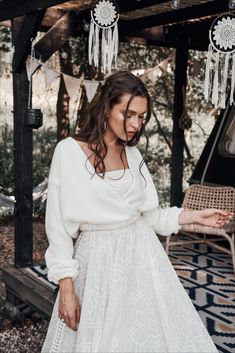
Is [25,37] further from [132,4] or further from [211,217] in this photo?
[211,217]

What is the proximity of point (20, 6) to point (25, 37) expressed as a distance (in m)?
0.23

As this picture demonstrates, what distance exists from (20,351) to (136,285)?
7.19 feet

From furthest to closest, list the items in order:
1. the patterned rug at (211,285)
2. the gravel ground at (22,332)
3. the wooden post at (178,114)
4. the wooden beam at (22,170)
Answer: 1. the wooden post at (178,114)
2. the wooden beam at (22,170)
3. the gravel ground at (22,332)
4. the patterned rug at (211,285)

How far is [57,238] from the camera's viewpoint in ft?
5.75

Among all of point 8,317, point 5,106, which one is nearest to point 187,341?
point 8,317

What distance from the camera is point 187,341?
1800 millimetres

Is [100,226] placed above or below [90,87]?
below

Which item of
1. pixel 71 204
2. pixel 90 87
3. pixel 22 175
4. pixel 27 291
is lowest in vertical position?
pixel 27 291

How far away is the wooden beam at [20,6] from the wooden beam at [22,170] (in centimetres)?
10

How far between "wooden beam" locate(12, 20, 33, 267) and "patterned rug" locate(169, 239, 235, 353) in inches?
57.7

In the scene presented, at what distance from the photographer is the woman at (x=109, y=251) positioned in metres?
1.74

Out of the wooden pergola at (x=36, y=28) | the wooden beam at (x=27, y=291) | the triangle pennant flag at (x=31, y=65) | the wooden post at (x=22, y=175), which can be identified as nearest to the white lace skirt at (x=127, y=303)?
the wooden beam at (x=27, y=291)

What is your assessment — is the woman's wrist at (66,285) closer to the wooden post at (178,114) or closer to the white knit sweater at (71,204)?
the white knit sweater at (71,204)

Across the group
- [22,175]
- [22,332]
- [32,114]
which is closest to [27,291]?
[22,332]
